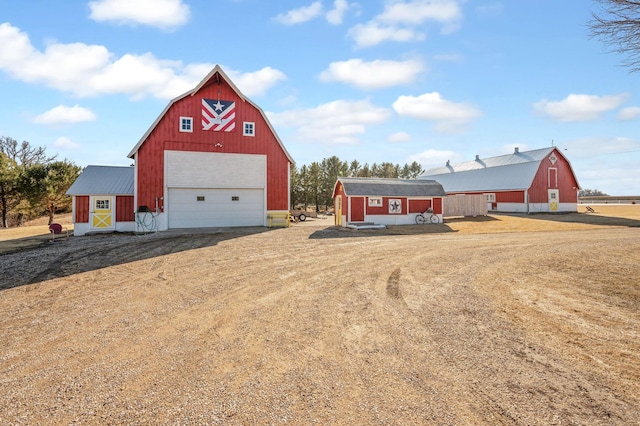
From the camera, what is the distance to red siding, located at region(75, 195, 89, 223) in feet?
71.6

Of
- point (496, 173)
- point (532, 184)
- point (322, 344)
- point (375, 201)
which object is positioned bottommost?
point (322, 344)

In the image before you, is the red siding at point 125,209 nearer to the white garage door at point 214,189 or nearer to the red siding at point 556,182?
the white garage door at point 214,189

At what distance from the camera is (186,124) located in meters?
23.5

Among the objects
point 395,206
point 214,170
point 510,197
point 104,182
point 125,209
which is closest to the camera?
point 125,209

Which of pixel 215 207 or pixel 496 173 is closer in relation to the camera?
pixel 215 207

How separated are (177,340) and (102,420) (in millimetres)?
2005

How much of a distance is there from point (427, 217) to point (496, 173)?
855 inches

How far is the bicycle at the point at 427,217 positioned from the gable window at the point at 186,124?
19.1 metres

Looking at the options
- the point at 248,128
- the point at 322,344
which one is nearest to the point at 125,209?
the point at 248,128

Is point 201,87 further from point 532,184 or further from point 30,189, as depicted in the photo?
point 532,184

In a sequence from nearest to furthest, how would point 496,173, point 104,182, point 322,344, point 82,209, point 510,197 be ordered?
point 322,344 → point 82,209 → point 104,182 → point 510,197 → point 496,173

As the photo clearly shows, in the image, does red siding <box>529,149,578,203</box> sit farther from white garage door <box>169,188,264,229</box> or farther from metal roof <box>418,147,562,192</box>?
white garage door <box>169,188,264,229</box>

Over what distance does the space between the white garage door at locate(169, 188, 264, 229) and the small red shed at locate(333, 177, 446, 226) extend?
6.70 m

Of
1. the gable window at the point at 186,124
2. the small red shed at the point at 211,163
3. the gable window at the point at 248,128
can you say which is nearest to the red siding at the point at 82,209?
the small red shed at the point at 211,163
